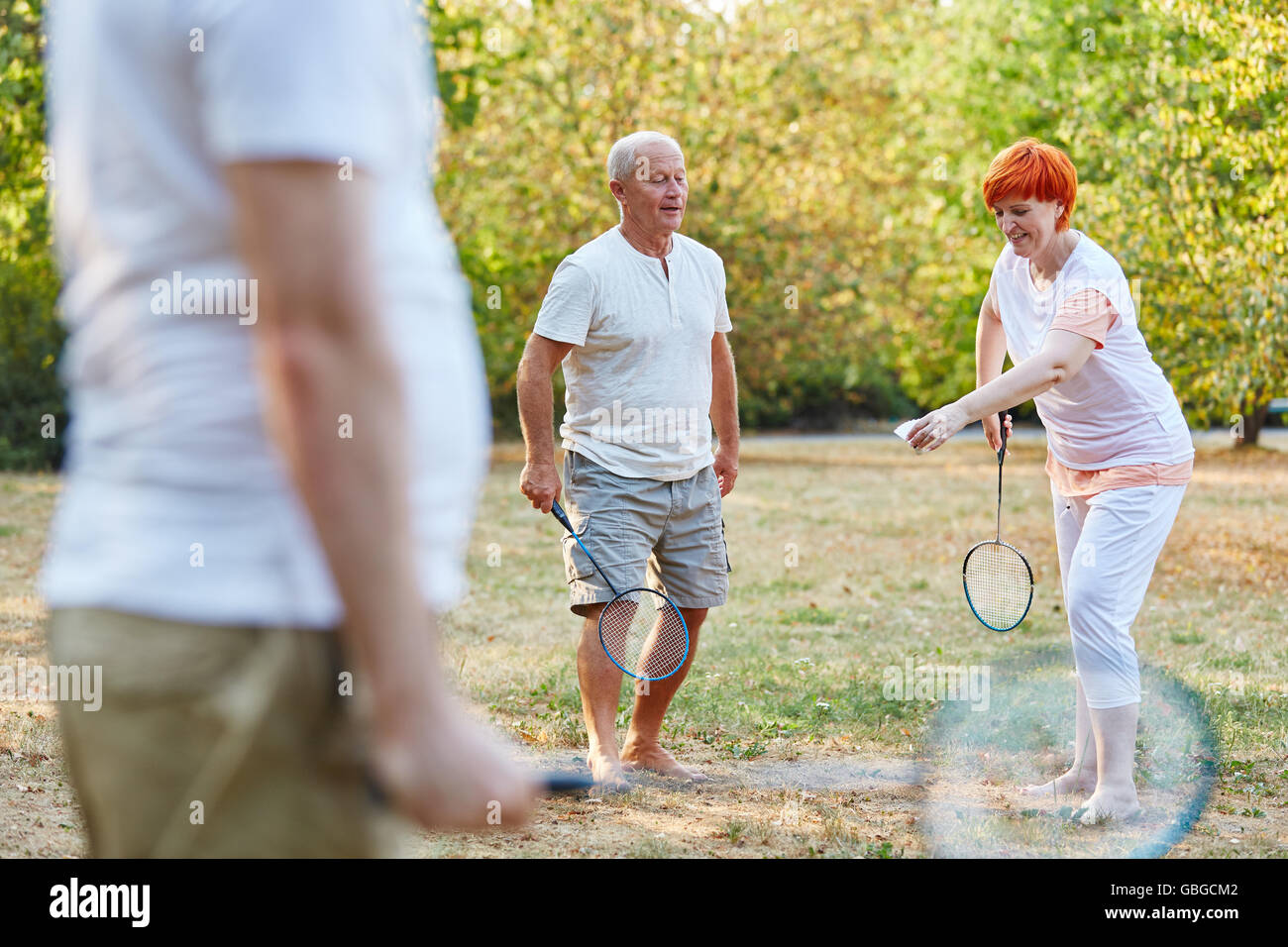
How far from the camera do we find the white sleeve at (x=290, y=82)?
1.20m

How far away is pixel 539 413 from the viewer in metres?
5.12

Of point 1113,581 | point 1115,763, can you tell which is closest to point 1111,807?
point 1115,763

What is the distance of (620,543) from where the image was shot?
5117 mm

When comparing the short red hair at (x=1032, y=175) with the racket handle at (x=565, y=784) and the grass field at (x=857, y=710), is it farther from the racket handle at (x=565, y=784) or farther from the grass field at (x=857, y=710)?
the racket handle at (x=565, y=784)

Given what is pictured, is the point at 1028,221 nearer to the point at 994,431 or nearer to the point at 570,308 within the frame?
the point at 994,431

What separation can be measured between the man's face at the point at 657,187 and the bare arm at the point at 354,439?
13.0 feet

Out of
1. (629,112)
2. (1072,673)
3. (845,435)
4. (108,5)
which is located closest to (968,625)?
(1072,673)

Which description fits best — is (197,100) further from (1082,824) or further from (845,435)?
(845,435)

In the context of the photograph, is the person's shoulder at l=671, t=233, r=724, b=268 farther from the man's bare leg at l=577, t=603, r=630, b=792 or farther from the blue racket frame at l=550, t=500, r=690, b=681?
the man's bare leg at l=577, t=603, r=630, b=792

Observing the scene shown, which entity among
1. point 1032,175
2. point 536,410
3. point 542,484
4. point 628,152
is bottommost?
point 542,484

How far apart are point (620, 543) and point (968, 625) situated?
14.9 ft

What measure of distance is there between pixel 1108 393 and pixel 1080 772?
5.02ft

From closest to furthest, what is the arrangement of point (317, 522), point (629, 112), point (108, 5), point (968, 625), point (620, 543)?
point (317, 522) → point (108, 5) → point (620, 543) → point (968, 625) → point (629, 112)

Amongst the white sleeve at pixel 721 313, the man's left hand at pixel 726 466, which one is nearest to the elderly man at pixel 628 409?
the white sleeve at pixel 721 313
